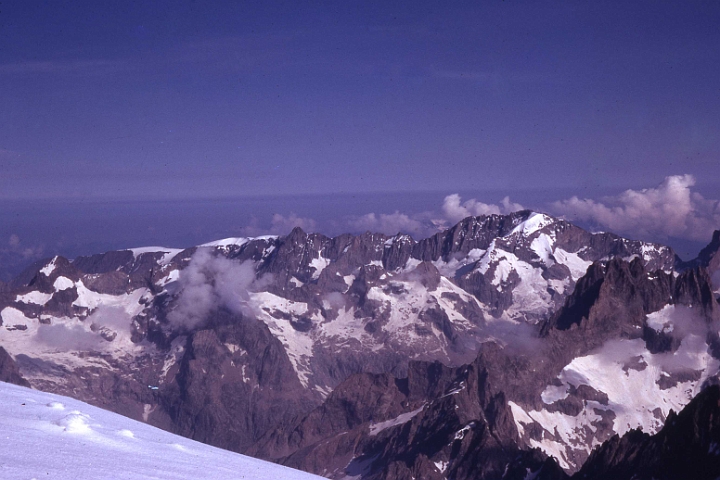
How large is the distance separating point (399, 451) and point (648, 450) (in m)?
87.1

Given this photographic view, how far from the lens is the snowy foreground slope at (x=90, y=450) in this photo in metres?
16.3

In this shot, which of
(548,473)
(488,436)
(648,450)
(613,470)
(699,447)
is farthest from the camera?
(488,436)

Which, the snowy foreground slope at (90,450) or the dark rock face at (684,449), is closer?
the snowy foreground slope at (90,450)

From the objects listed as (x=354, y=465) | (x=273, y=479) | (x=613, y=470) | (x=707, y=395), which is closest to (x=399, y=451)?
(x=354, y=465)

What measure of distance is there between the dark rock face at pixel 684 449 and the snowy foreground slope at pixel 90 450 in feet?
275

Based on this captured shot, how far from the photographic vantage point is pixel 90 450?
1792cm

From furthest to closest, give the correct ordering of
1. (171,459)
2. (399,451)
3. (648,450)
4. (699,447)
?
(399,451)
(648,450)
(699,447)
(171,459)

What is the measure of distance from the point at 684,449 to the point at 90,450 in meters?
103

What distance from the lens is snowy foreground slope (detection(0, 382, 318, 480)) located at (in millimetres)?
16312

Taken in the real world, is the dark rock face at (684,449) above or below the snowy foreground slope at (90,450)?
below

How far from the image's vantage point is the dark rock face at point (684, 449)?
92000 mm

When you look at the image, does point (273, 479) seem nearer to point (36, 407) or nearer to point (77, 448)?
point (77, 448)

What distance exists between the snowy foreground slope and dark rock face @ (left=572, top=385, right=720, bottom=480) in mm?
83910

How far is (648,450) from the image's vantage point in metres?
118
